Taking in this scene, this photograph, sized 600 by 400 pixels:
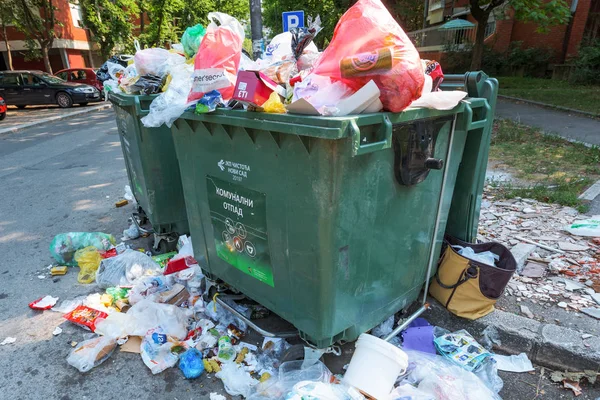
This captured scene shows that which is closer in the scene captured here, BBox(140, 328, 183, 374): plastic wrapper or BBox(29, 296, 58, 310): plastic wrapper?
BBox(140, 328, 183, 374): plastic wrapper

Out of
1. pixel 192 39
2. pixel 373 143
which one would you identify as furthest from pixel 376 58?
pixel 192 39

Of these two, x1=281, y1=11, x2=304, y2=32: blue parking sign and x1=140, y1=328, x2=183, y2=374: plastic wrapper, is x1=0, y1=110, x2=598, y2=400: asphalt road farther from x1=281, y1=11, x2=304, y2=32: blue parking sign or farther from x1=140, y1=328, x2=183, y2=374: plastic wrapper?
x1=281, y1=11, x2=304, y2=32: blue parking sign

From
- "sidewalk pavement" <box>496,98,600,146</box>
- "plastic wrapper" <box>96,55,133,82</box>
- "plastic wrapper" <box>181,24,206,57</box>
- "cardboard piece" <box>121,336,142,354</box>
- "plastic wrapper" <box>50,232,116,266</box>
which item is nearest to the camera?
"cardboard piece" <box>121,336,142,354</box>

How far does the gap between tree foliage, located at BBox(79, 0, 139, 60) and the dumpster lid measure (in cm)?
2113

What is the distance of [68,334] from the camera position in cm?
261

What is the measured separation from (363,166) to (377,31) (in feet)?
1.91

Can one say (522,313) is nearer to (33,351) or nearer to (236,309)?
(236,309)

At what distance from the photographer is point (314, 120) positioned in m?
1.56

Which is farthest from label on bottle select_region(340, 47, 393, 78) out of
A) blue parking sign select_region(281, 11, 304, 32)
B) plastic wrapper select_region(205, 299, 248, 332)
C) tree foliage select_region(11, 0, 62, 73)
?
tree foliage select_region(11, 0, 62, 73)

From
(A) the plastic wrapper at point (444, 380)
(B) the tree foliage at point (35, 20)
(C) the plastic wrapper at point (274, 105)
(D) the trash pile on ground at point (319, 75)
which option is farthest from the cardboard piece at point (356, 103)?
(B) the tree foliage at point (35, 20)

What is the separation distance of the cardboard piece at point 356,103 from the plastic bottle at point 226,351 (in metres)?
1.51

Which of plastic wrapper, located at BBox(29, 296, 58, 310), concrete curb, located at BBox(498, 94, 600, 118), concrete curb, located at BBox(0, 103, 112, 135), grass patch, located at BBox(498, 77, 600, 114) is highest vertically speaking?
grass patch, located at BBox(498, 77, 600, 114)

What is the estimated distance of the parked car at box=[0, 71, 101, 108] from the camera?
1491 centimetres

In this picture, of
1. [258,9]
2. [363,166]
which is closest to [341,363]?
[363,166]
